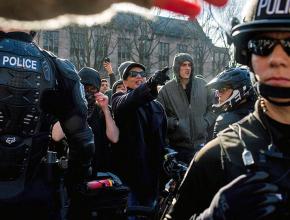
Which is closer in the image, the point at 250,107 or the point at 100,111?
the point at 250,107

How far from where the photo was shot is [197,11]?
807mm

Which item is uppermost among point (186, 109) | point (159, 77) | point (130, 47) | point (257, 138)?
point (257, 138)

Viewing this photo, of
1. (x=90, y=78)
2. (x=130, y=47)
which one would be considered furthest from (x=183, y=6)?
(x=130, y=47)

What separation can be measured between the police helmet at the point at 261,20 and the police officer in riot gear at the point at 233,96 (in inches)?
80.9

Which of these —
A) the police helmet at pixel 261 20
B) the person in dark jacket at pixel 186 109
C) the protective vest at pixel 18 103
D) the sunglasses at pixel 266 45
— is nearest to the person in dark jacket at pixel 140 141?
the person in dark jacket at pixel 186 109

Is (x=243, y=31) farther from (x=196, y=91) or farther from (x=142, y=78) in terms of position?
(x=196, y=91)

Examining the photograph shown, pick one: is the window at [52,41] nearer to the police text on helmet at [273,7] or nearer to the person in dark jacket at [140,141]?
the person in dark jacket at [140,141]

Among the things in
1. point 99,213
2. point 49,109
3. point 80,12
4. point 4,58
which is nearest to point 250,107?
point 99,213

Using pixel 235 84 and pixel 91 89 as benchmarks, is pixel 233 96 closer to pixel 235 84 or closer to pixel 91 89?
pixel 235 84

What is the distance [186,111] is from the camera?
6.38m

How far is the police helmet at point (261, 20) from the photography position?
76.2 inches

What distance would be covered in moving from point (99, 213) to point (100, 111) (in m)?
1.85

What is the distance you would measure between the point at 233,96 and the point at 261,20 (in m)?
2.64

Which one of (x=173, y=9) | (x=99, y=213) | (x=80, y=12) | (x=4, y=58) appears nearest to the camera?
(x=173, y=9)
